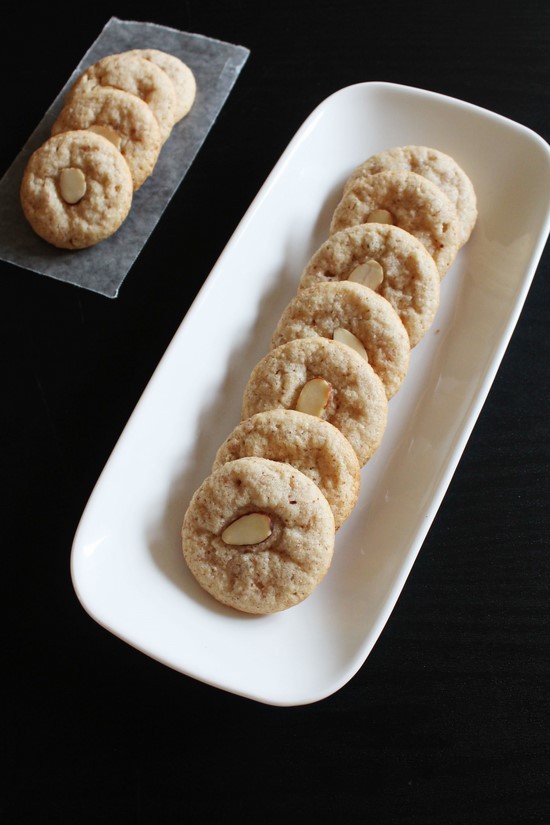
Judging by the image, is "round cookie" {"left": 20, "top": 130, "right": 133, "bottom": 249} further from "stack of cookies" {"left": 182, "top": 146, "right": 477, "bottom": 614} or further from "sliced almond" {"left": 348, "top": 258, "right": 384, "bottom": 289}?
"sliced almond" {"left": 348, "top": 258, "right": 384, "bottom": 289}

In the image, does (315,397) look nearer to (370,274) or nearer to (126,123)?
(370,274)

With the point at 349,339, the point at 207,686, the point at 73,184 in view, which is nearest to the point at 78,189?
the point at 73,184

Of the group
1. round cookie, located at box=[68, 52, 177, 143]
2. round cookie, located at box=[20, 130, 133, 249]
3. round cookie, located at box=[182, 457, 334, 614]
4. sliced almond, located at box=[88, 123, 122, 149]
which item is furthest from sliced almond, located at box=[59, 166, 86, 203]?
round cookie, located at box=[182, 457, 334, 614]

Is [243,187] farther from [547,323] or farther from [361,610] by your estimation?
[361,610]

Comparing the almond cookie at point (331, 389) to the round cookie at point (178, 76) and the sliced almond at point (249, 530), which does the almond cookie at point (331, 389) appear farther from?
the round cookie at point (178, 76)

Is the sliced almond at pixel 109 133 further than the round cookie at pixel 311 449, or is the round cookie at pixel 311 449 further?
the sliced almond at pixel 109 133

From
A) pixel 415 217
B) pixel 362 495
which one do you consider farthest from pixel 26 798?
pixel 415 217

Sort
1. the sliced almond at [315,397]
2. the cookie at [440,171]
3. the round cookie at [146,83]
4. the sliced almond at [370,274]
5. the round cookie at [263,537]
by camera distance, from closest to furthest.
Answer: the round cookie at [263,537] → the sliced almond at [315,397] → the sliced almond at [370,274] → the cookie at [440,171] → the round cookie at [146,83]

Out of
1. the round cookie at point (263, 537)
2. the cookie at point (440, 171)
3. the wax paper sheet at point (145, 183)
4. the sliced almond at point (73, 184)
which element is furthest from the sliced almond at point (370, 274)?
the sliced almond at point (73, 184)
